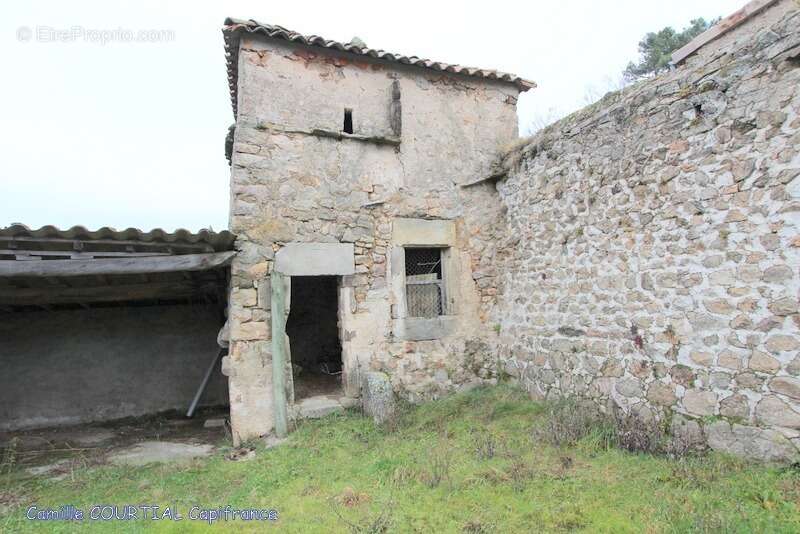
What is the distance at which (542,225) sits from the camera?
19.4 ft

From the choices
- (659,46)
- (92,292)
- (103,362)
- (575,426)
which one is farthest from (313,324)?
(659,46)

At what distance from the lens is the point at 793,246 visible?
11.0ft

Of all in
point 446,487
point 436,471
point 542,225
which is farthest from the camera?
point 542,225

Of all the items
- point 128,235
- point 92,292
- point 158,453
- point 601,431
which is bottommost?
point 158,453

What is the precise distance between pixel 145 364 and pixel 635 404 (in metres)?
7.38

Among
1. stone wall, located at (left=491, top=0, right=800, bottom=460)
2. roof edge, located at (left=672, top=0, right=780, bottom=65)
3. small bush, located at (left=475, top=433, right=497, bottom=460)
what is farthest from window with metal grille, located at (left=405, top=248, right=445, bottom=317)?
roof edge, located at (left=672, top=0, right=780, bottom=65)

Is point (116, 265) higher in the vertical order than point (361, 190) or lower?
lower

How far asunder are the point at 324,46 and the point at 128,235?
340 centimetres

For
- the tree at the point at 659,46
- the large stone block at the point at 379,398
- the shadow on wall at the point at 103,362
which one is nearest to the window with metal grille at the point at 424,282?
the large stone block at the point at 379,398

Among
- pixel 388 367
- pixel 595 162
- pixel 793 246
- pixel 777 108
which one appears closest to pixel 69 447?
pixel 388 367

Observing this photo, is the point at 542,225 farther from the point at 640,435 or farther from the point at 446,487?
the point at 446,487

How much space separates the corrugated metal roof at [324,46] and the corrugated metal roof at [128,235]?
2.58 meters

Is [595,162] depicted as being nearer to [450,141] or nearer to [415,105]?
[450,141]

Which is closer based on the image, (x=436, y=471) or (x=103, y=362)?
(x=436, y=471)
